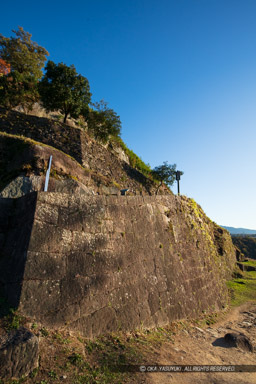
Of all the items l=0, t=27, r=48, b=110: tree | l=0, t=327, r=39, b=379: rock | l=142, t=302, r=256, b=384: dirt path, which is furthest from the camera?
l=0, t=27, r=48, b=110: tree

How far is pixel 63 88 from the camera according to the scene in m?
15.3

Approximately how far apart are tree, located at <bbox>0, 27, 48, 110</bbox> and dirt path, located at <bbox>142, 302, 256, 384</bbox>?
53.3 ft

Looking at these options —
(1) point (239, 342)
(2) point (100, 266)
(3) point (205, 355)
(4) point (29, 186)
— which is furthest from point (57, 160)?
(1) point (239, 342)

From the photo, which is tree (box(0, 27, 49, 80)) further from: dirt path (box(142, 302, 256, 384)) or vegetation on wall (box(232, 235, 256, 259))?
vegetation on wall (box(232, 235, 256, 259))

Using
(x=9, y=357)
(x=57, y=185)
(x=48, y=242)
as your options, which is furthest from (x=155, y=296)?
(x=57, y=185)

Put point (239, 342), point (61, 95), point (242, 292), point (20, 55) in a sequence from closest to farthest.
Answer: point (239, 342) → point (242, 292) → point (61, 95) → point (20, 55)

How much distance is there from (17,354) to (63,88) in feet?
54.3

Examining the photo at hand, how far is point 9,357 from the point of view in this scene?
2.14 meters

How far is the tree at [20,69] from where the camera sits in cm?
1512

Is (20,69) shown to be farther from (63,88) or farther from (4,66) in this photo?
(63,88)

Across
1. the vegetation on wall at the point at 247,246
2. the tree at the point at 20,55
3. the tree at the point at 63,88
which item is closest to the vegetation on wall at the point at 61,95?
the tree at the point at 63,88

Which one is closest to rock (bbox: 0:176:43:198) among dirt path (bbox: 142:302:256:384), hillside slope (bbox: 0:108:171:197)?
hillside slope (bbox: 0:108:171:197)

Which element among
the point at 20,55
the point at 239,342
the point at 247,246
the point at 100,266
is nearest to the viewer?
the point at 100,266

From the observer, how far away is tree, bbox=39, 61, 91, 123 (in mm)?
15242
